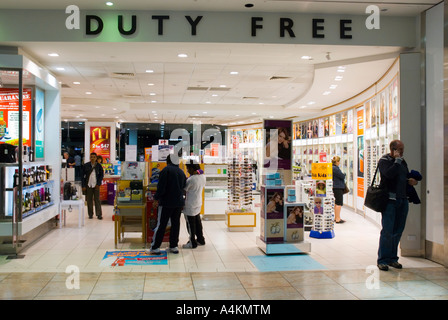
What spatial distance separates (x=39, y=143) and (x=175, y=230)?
3.69m

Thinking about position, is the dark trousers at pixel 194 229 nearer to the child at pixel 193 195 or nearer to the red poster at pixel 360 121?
the child at pixel 193 195

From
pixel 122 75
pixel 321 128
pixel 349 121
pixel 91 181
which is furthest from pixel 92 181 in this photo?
pixel 321 128

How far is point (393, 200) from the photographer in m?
5.71

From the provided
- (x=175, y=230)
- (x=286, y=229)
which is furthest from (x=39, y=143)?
(x=286, y=229)

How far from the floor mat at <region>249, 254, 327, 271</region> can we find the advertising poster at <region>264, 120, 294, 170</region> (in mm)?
1409

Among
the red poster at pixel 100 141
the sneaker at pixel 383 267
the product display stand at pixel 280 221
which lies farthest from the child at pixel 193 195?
the red poster at pixel 100 141

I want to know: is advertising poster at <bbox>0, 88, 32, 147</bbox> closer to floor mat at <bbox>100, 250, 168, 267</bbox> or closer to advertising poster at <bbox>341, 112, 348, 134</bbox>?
floor mat at <bbox>100, 250, 168, 267</bbox>

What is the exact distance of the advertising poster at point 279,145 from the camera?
685cm

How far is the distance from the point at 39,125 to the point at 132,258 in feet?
12.4

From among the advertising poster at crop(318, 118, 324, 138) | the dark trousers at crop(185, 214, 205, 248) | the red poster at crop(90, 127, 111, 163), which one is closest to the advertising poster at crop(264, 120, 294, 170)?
the dark trousers at crop(185, 214, 205, 248)

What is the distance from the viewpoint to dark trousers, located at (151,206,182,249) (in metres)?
6.65

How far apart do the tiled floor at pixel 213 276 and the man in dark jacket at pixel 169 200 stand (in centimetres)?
30

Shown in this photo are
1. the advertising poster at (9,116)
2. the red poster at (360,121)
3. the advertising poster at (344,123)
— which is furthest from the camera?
the advertising poster at (344,123)

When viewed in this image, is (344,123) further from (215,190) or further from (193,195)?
(193,195)
